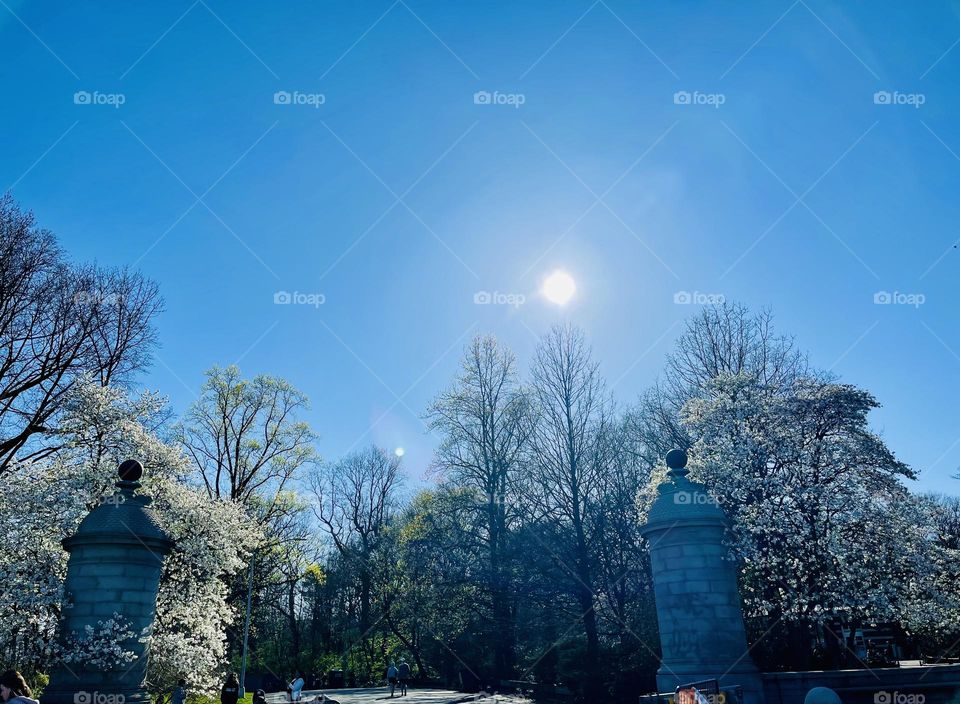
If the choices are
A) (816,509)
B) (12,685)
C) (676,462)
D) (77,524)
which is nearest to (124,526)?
(77,524)

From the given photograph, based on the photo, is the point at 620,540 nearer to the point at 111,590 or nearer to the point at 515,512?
the point at 515,512

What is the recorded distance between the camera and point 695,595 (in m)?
14.5

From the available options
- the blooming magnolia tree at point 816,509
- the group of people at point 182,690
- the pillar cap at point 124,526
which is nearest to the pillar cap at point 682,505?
the blooming magnolia tree at point 816,509

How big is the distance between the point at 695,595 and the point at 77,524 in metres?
15.4

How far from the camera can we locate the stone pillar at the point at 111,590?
42.3 feet

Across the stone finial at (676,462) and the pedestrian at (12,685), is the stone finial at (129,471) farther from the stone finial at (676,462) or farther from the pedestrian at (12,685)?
the stone finial at (676,462)

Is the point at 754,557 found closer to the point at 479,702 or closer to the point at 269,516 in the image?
the point at 479,702

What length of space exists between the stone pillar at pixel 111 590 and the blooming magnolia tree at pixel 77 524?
0.31m

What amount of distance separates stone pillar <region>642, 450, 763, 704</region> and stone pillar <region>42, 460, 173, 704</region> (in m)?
11.7

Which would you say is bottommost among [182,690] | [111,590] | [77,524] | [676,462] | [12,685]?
[182,690]

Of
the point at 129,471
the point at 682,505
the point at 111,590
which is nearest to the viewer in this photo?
the point at 111,590

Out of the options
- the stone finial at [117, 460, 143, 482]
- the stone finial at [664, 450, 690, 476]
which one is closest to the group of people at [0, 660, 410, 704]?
the stone finial at [117, 460, 143, 482]

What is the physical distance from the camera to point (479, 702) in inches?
924

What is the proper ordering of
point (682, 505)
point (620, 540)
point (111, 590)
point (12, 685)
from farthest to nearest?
1. point (620, 540)
2. point (682, 505)
3. point (111, 590)
4. point (12, 685)
